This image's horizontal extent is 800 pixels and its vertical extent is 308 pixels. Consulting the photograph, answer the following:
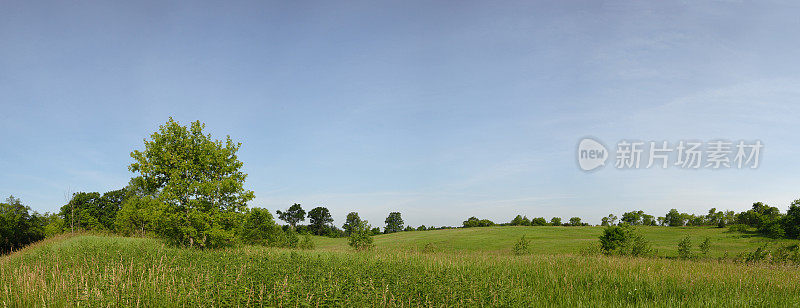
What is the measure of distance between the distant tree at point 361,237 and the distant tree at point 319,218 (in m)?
86.5

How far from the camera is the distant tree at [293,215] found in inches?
4146

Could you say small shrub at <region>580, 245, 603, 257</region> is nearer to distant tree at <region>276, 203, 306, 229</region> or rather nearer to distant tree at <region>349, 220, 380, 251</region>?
distant tree at <region>349, 220, 380, 251</region>

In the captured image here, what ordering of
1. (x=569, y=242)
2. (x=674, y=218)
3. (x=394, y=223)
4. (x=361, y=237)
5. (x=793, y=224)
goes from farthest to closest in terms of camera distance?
1. (x=394, y=223)
2. (x=674, y=218)
3. (x=793, y=224)
4. (x=569, y=242)
5. (x=361, y=237)

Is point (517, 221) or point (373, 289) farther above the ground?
point (373, 289)

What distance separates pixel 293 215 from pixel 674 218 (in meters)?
95.4

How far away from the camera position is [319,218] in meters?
109

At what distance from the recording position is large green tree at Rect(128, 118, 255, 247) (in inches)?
782

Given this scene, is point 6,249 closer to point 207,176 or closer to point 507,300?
point 207,176

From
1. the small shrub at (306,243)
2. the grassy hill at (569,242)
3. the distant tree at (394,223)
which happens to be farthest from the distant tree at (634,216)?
the small shrub at (306,243)

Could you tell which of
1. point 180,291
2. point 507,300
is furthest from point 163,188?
point 507,300

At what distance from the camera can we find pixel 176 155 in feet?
68.3

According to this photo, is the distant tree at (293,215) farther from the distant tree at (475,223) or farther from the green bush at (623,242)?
the green bush at (623,242)

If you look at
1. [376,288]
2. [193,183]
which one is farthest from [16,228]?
[376,288]

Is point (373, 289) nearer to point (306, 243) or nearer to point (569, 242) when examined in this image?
point (306, 243)
